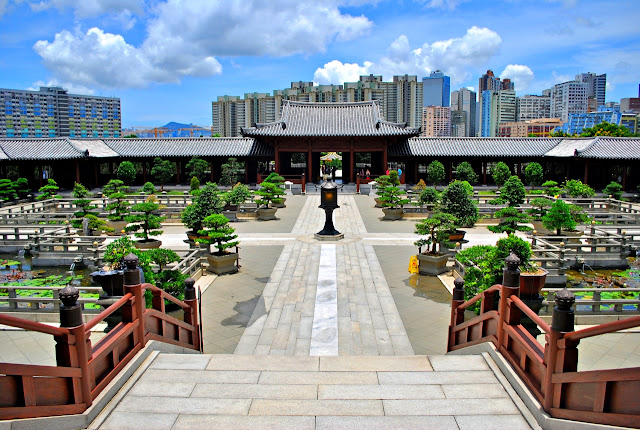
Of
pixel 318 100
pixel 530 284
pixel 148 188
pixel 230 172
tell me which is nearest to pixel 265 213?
pixel 148 188

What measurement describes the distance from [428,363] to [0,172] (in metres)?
40.7

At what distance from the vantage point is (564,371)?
4.36 m

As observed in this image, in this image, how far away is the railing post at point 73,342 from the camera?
4477 millimetres

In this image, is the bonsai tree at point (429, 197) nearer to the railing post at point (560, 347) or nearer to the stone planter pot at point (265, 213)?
the stone planter pot at point (265, 213)

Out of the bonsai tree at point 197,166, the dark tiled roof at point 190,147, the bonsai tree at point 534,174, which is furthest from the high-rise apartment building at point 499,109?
the bonsai tree at point 197,166

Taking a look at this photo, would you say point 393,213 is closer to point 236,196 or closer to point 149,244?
point 236,196

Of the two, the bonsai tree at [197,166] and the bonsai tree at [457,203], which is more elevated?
the bonsai tree at [197,166]

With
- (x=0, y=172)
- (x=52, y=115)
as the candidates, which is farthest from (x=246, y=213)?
(x=52, y=115)

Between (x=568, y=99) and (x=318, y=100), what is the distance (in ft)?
412

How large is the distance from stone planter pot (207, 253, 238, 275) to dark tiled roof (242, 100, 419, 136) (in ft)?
81.3

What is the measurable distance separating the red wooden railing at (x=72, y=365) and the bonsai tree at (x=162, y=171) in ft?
109

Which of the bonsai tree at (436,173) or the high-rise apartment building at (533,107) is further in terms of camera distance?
the high-rise apartment building at (533,107)

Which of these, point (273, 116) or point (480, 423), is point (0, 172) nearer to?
point (480, 423)

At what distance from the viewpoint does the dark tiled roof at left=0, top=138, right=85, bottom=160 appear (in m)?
36.1
